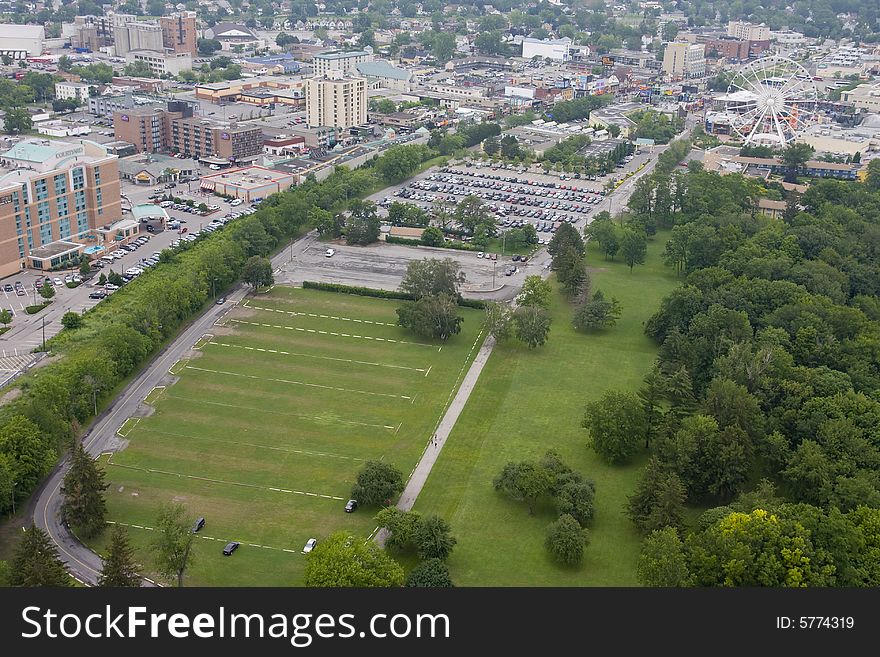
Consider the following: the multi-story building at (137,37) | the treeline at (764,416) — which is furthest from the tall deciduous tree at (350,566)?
the multi-story building at (137,37)

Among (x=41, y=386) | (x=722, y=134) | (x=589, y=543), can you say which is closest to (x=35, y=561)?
(x=41, y=386)

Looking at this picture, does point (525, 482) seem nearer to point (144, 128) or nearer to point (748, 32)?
point (144, 128)

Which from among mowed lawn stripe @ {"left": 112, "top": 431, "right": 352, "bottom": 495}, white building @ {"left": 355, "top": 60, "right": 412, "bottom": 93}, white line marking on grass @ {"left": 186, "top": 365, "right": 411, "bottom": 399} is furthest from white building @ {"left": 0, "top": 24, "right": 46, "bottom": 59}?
mowed lawn stripe @ {"left": 112, "top": 431, "right": 352, "bottom": 495}

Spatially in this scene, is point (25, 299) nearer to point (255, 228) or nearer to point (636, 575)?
point (255, 228)

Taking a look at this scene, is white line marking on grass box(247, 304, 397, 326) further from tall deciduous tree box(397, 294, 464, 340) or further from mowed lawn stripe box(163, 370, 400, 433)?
mowed lawn stripe box(163, 370, 400, 433)

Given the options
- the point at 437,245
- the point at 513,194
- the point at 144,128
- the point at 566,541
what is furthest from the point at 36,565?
the point at 144,128

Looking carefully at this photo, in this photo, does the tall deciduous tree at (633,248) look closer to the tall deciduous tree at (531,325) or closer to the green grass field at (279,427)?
the green grass field at (279,427)
